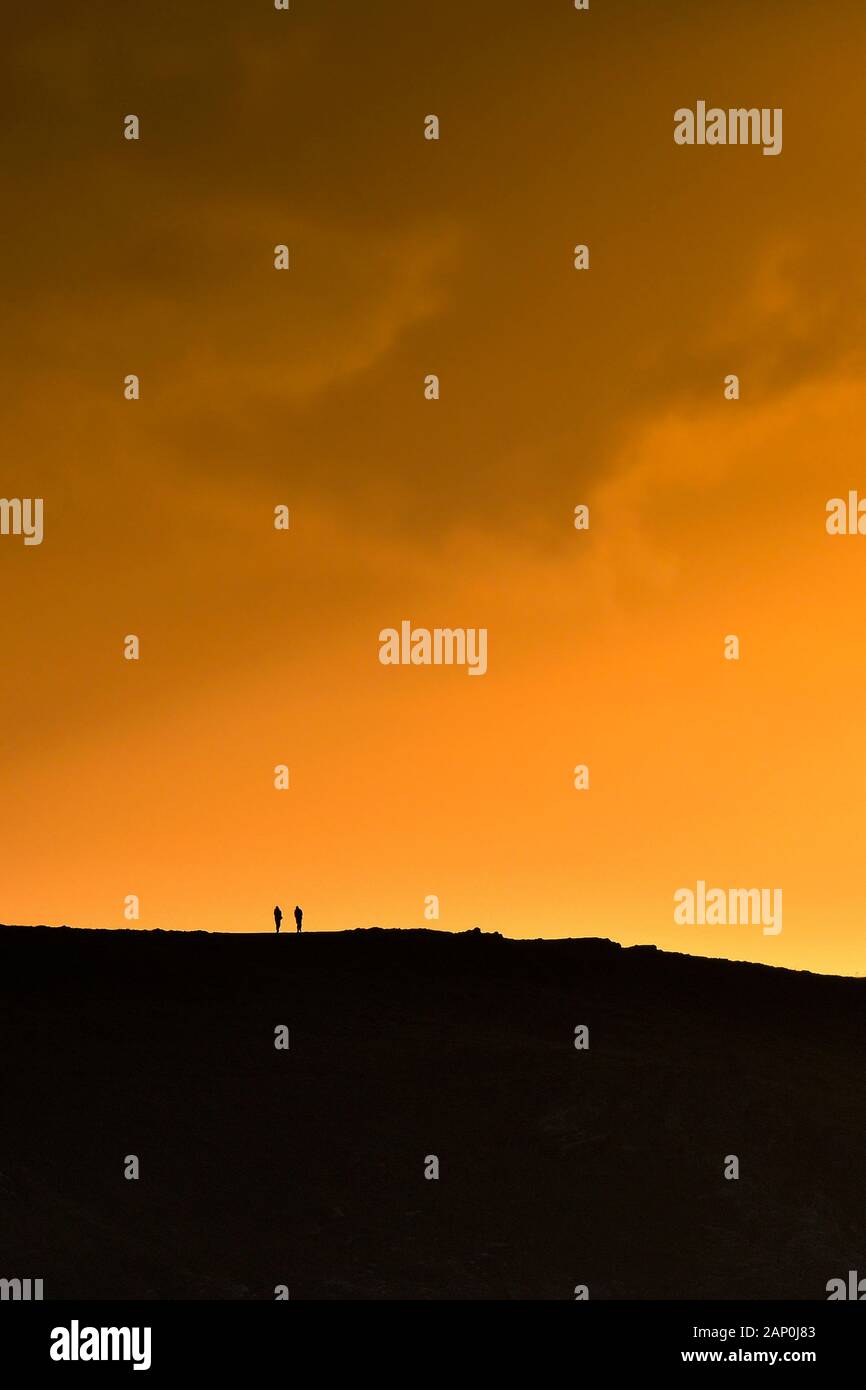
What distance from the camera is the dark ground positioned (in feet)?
164

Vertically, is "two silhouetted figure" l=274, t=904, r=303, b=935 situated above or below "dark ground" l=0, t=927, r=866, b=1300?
above

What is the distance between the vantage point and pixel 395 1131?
190 ft

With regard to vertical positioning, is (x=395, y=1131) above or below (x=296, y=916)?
below

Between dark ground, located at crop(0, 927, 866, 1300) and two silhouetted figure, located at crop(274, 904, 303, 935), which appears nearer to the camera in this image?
dark ground, located at crop(0, 927, 866, 1300)

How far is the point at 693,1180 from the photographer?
5712 centimetres

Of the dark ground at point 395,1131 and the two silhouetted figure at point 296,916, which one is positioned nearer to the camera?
the dark ground at point 395,1131

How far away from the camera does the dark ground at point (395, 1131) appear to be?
50.0m

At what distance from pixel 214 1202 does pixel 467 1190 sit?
25.6 ft

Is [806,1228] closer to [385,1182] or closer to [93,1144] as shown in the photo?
[385,1182]

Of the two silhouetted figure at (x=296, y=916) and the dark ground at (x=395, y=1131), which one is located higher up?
the two silhouetted figure at (x=296, y=916)

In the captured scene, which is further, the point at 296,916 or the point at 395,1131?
the point at 296,916

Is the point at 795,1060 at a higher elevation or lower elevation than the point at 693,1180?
higher
